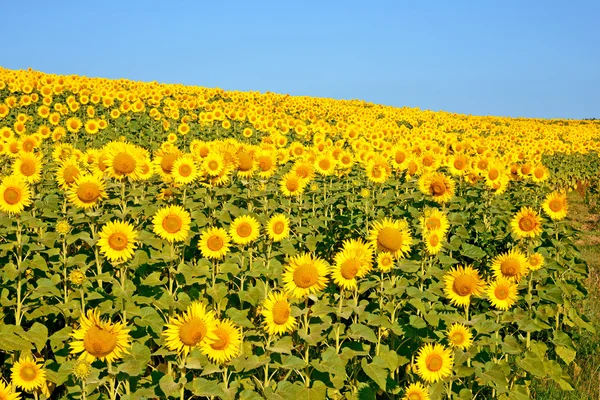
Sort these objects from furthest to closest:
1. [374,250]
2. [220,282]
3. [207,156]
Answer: [207,156] < [220,282] < [374,250]

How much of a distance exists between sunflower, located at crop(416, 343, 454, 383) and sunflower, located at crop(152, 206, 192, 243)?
257cm

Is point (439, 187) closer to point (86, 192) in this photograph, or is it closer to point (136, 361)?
point (86, 192)

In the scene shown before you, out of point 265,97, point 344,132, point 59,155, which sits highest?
point 265,97

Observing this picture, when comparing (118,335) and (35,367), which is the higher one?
(118,335)

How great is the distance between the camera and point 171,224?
5.21 metres

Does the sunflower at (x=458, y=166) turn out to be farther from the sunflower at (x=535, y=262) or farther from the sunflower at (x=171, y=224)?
the sunflower at (x=171, y=224)

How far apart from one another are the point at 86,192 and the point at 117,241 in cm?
84

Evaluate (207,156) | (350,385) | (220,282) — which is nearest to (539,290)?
(350,385)

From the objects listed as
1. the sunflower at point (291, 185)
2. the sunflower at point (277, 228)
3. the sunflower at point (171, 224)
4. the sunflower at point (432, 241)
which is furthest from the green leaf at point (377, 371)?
the sunflower at point (291, 185)

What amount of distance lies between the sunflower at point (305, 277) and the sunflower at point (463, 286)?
4.25 feet

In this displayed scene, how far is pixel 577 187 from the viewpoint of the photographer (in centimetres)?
2322

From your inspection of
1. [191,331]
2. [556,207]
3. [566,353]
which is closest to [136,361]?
[191,331]

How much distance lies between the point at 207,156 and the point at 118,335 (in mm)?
3483

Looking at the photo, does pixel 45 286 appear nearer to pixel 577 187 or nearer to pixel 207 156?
pixel 207 156
